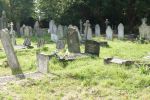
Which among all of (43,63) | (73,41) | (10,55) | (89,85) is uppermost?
(73,41)

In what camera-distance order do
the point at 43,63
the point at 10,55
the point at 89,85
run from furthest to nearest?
the point at 10,55, the point at 43,63, the point at 89,85

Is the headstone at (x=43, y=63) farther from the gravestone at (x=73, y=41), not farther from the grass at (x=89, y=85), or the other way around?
the gravestone at (x=73, y=41)

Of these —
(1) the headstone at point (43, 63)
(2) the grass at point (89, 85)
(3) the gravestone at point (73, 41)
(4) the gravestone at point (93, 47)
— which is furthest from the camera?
(3) the gravestone at point (73, 41)

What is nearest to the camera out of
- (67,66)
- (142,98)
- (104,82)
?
(142,98)

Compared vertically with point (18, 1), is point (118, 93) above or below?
below

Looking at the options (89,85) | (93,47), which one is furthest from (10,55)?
(93,47)

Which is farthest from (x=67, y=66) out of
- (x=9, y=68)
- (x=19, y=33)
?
(x=19, y=33)

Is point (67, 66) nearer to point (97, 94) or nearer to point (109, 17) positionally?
point (97, 94)

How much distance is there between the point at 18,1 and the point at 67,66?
2230cm

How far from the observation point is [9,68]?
12.7 meters

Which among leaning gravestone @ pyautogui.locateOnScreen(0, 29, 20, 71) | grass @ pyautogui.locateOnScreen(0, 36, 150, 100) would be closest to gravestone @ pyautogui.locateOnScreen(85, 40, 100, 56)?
grass @ pyautogui.locateOnScreen(0, 36, 150, 100)

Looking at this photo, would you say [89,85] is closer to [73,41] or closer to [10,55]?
[10,55]

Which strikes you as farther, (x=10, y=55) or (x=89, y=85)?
(x=10, y=55)

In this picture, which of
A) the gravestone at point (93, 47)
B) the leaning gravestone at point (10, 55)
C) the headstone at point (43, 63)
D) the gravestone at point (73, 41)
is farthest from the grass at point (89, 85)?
the gravestone at point (73, 41)
